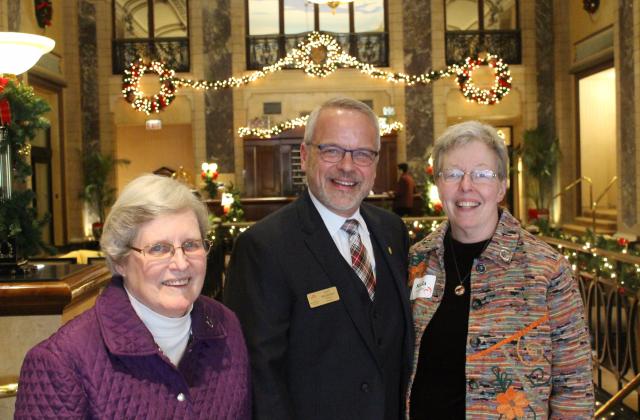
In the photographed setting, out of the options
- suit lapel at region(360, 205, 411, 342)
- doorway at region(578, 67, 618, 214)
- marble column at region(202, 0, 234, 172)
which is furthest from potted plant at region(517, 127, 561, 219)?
suit lapel at region(360, 205, 411, 342)

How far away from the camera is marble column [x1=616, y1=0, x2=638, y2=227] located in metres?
11.5

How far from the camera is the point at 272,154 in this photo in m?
16.4

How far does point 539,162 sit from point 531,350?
46.7 ft

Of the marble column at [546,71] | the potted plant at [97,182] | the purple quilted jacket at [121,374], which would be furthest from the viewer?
the marble column at [546,71]

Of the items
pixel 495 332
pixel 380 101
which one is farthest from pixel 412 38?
pixel 495 332

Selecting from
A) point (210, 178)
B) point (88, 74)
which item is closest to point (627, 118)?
point (210, 178)

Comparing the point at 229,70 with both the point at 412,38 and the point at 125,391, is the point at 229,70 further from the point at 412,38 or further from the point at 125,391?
the point at 125,391

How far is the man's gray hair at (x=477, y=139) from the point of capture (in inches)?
84.4

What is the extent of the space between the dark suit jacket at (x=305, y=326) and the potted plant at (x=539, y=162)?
13.8 m

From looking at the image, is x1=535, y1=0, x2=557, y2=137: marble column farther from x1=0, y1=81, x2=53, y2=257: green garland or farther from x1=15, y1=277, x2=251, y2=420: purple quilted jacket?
x1=15, y1=277, x2=251, y2=420: purple quilted jacket

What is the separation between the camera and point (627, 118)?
11.7 meters

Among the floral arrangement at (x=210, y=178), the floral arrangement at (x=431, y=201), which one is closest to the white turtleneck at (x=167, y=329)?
the floral arrangement at (x=431, y=201)

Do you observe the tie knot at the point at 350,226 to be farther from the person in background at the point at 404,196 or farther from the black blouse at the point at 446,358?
the person in background at the point at 404,196

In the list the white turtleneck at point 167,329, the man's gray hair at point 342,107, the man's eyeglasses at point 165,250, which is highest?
the man's gray hair at point 342,107
